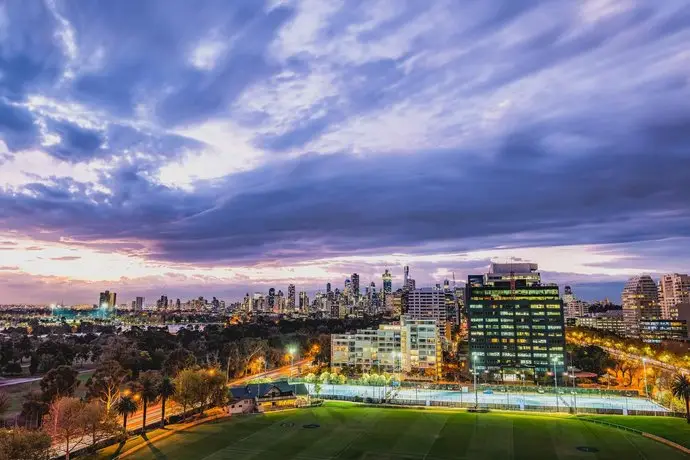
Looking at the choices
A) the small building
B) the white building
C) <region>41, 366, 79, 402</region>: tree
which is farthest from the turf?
<region>41, 366, 79, 402</region>: tree

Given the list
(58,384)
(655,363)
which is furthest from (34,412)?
(655,363)

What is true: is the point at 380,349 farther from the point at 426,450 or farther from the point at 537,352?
the point at 426,450

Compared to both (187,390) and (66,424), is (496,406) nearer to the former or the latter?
(187,390)

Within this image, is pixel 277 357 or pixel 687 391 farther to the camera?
pixel 277 357

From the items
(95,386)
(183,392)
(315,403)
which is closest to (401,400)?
(315,403)

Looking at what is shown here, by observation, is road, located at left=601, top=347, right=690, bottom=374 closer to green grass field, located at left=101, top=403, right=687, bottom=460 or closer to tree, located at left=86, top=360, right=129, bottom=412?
green grass field, located at left=101, top=403, right=687, bottom=460

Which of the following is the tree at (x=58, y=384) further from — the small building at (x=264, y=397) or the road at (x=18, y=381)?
the small building at (x=264, y=397)
